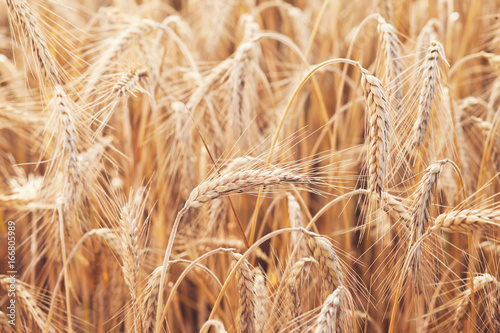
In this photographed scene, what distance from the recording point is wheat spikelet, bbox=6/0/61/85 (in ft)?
3.77

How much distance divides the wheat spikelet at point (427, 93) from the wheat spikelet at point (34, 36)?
3.23ft

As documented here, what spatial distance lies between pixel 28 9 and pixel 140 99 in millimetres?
828

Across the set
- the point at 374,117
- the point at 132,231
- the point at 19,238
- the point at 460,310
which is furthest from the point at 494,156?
the point at 19,238

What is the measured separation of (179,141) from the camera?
150cm

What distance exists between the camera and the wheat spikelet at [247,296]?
1021 millimetres

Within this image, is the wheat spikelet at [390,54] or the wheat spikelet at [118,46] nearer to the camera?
the wheat spikelet at [390,54]

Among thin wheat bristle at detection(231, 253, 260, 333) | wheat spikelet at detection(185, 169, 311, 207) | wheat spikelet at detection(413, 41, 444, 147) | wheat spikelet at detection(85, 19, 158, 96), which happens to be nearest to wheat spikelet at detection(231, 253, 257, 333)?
thin wheat bristle at detection(231, 253, 260, 333)

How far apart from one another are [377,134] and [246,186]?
1.11 feet

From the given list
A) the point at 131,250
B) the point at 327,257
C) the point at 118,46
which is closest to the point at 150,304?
the point at 131,250

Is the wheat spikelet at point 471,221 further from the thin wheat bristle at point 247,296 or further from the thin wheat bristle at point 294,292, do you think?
the thin wheat bristle at point 247,296

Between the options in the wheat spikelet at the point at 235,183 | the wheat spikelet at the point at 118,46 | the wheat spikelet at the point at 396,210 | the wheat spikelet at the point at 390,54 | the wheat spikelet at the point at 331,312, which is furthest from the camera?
the wheat spikelet at the point at 118,46

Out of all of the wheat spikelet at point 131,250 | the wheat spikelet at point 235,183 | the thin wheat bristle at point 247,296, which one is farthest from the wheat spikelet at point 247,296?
the wheat spikelet at point 131,250

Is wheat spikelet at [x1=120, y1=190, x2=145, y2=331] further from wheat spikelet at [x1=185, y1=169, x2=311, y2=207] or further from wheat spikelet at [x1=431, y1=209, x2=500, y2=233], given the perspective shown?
wheat spikelet at [x1=431, y1=209, x2=500, y2=233]

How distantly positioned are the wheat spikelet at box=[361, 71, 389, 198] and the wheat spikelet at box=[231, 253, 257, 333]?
14.1 inches
